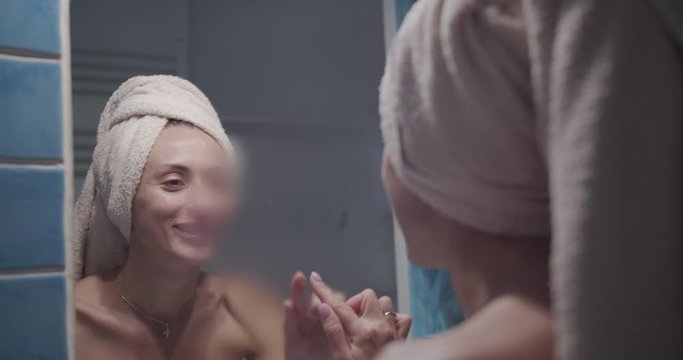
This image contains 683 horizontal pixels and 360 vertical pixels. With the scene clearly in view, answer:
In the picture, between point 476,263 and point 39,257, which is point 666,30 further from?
point 39,257

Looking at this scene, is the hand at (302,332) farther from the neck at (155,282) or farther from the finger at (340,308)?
the neck at (155,282)

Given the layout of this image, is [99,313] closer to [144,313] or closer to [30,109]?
[144,313]

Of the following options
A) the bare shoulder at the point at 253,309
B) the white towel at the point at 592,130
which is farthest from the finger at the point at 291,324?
the white towel at the point at 592,130

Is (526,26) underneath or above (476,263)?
above

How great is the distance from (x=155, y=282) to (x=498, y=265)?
0.54m

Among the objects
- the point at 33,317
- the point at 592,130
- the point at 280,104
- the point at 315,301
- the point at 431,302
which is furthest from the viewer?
the point at 431,302

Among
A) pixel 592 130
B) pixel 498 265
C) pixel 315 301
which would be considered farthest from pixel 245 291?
pixel 592 130

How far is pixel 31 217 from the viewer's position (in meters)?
0.65

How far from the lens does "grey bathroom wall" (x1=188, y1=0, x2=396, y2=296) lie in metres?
0.91

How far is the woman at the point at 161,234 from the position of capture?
81 cm

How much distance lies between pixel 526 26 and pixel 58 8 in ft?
1.76

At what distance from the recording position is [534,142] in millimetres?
434

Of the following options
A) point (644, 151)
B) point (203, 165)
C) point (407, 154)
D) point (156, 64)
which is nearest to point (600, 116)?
point (644, 151)

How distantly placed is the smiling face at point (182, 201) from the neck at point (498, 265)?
0.41 metres
